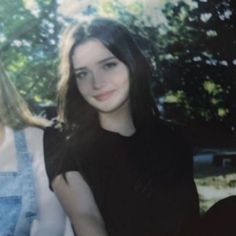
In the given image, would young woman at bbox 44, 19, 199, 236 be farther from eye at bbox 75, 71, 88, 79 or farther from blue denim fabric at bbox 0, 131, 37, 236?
blue denim fabric at bbox 0, 131, 37, 236

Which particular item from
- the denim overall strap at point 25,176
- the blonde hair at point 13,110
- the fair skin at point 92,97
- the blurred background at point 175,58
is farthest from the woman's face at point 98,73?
the denim overall strap at point 25,176

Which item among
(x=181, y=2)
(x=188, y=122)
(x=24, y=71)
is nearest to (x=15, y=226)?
(x=24, y=71)

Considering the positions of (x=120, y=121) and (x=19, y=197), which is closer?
(x=19, y=197)

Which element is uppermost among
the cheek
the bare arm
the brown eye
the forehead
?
the forehead

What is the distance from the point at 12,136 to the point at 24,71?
0.29 m

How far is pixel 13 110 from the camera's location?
2729 mm

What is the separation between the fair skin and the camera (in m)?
2.75

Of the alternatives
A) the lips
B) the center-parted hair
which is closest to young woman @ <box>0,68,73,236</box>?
the center-parted hair

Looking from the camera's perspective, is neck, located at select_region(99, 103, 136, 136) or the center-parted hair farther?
neck, located at select_region(99, 103, 136, 136)

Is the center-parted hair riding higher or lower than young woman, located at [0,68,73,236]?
higher

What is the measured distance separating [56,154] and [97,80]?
0.38 meters

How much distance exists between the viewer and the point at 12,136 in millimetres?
2742

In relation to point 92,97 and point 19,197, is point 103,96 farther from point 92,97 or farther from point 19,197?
point 19,197

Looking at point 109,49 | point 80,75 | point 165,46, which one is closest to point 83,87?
point 80,75
